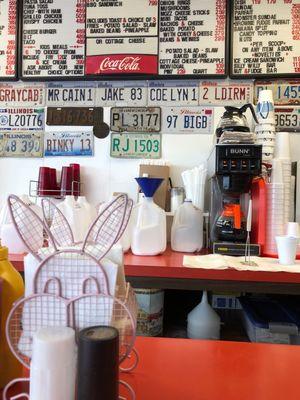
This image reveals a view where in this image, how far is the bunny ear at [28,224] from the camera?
1.82 feet

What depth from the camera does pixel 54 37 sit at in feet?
7.52

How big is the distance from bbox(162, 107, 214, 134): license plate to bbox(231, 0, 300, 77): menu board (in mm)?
298

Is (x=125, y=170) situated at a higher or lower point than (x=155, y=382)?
higher

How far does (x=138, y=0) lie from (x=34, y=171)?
127 cm

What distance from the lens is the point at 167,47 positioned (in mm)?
2221

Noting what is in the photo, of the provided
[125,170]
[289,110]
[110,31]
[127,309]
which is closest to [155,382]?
[127,309]

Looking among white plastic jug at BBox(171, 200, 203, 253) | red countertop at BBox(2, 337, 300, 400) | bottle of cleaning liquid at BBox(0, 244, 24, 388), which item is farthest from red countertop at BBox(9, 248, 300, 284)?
bottle of cleaning liquid at BBox(0, 244, 24, 388)

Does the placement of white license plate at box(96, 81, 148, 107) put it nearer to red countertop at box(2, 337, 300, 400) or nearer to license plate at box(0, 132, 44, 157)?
license plate at box(0, 132, 44, 157)

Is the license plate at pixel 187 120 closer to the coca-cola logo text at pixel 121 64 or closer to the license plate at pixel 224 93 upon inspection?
the license plate at pixel 224 93

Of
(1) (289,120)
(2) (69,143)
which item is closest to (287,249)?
(1) (289,120)

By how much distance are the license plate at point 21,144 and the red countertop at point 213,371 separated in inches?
72.6

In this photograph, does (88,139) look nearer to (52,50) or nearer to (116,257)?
(52,50)

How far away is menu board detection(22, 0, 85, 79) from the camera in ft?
7.45

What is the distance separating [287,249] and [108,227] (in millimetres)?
1160
